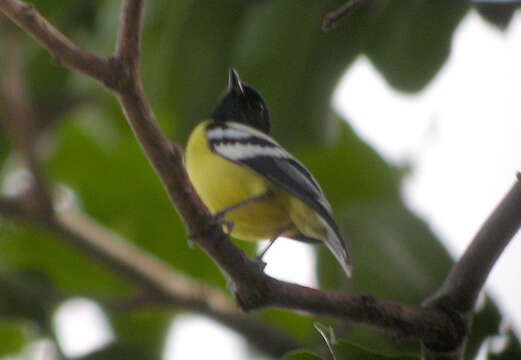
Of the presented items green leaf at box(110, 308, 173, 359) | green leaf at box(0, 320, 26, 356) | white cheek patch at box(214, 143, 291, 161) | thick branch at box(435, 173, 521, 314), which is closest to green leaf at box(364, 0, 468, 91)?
white cheek patch at box(214, 143, 291, 161)

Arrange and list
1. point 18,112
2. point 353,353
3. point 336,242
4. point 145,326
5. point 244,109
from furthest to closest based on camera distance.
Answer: point 145,326 < point 18,112 < point 244,109 < point 336,242 < point 353,353

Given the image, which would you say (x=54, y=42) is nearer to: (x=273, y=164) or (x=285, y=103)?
(x=273, y=164)

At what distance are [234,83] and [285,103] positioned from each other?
0.61 feet

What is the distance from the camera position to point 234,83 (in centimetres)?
254

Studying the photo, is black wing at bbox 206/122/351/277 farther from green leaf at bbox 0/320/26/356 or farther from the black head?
green leaf at bbox 0/320/26/356

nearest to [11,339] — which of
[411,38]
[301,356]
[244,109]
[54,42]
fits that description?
[244,109]

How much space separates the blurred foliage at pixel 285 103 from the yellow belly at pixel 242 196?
0.34 m

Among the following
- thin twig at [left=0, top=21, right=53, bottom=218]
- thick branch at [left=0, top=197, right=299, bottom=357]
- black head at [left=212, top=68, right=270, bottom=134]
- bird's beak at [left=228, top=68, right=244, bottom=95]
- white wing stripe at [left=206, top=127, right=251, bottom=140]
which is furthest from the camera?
thick branch at [left=0, top=197, right=299, bottom=357]

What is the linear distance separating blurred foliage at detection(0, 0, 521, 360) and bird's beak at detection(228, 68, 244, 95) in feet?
0.19

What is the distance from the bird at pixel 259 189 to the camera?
2.00 metres

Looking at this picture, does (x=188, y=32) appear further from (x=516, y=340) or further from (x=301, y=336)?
(x=301, y=336)

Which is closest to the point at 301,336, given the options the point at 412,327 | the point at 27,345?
the point at 27,345

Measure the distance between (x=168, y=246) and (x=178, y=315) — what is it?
0.38 meters

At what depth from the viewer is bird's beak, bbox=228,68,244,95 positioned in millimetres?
2486
